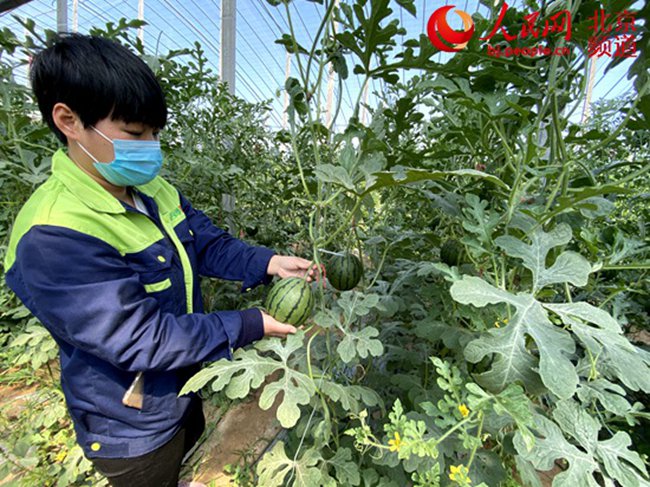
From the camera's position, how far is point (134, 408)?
1.11m

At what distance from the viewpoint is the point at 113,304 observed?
89 cm

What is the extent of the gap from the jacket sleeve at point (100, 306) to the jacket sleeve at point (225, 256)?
1.47 feet

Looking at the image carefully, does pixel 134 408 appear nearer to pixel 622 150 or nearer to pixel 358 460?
pixel 358 460

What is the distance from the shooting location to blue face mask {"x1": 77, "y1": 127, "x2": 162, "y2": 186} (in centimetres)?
101

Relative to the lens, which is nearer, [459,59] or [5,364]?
[459,59]

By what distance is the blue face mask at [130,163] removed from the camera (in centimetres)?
101

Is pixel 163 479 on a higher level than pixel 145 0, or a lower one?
lower

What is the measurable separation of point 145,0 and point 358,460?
35.7ft

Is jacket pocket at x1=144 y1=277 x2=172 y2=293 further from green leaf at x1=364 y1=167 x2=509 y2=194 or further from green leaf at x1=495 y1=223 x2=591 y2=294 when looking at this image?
green leaf at x1=495 y1=223 x2=591 y2=294

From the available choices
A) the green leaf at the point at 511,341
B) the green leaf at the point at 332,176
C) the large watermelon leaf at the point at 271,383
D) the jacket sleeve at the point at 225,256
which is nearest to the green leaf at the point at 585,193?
the green leaf at the point at 511,341

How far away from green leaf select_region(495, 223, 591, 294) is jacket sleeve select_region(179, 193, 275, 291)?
0.97 meters

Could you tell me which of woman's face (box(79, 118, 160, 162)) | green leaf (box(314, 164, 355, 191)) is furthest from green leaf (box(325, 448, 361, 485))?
woman's face (box(79, 118, 160, 162))

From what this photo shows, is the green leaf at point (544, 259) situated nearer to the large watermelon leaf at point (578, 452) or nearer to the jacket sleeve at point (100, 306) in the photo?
the large watermelon leaf at point (578, 452)

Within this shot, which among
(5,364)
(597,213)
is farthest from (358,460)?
(5,364)
